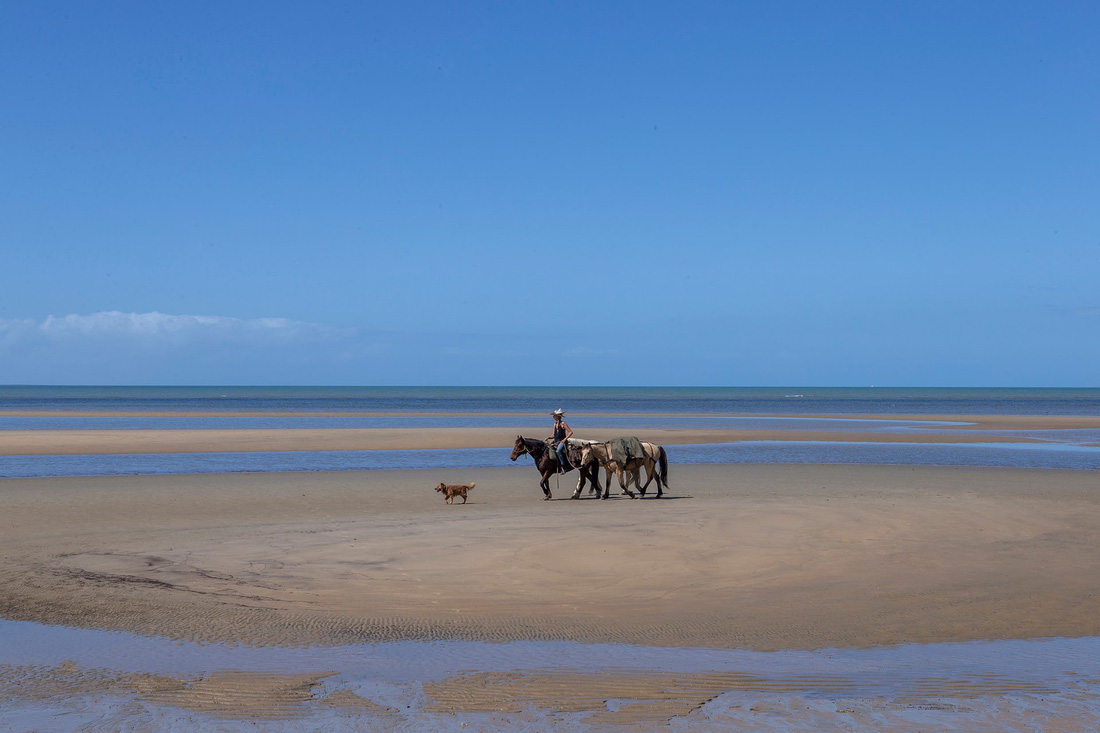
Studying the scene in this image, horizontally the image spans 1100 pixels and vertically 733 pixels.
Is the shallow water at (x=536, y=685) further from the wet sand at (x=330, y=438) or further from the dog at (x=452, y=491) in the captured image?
the wet sand at (x=330, y=438)

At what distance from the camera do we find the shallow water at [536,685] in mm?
6031

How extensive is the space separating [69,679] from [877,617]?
6.95 meters

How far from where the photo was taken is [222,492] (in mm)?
19656

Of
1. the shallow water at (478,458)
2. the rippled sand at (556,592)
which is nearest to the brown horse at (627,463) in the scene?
the rippled sand at (556,592)

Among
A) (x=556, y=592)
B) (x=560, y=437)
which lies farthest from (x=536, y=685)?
(x=560, y=437)

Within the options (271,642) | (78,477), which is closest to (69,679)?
(271,642)

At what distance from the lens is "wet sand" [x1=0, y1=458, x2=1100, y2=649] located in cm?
859

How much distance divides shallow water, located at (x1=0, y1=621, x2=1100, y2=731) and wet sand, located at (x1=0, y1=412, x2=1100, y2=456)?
2650 cm

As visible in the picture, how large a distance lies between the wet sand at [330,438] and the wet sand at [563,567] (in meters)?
15.2

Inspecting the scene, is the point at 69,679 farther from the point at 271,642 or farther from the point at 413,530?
the point at 413,530

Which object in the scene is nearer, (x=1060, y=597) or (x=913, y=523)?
(x=1060, y=597)


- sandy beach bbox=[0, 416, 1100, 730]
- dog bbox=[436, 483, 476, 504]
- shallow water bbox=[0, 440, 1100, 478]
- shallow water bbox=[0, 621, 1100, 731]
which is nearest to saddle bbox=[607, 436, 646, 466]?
sandy beach bbox=[0, 416, 1100, 730]

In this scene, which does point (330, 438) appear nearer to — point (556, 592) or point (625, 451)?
point (625, 451)

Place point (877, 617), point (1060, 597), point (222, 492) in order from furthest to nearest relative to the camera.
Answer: point (222, 492)
point (1060, 597)
point (877, 617)
